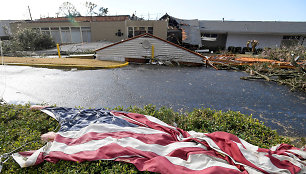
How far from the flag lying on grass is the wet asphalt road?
1957mm

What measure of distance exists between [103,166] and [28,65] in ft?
38.5

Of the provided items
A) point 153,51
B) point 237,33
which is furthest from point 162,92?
point 237,33

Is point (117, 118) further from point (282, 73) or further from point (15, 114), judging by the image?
point (282, 73)

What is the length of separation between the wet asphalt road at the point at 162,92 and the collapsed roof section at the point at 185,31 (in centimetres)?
1070

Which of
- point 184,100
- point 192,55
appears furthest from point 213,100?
point 192,55

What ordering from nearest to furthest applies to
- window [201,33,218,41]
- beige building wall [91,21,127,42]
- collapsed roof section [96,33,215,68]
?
1. collapsed roof section [96,33,215,68]
2. window [201,33,218,41]
3. beige building wall [91,21,127,42]

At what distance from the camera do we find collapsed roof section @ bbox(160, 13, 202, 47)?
1914 centimetres

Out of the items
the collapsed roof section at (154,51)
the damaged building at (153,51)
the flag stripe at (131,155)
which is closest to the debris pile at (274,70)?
the collapsed roof section at (154,51)

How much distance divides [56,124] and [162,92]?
4.01 m

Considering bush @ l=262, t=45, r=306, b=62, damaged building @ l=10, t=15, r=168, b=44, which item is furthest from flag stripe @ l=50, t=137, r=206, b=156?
damaged building @ l=10, t=15, r=168, b=44

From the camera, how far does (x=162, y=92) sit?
6770 mm

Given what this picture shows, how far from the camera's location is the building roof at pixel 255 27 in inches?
823

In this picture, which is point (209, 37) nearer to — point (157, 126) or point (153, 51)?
point (153, 51)

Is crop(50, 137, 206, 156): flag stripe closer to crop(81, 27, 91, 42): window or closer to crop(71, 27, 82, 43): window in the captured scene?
crop(81, 27, 91, 42): window
